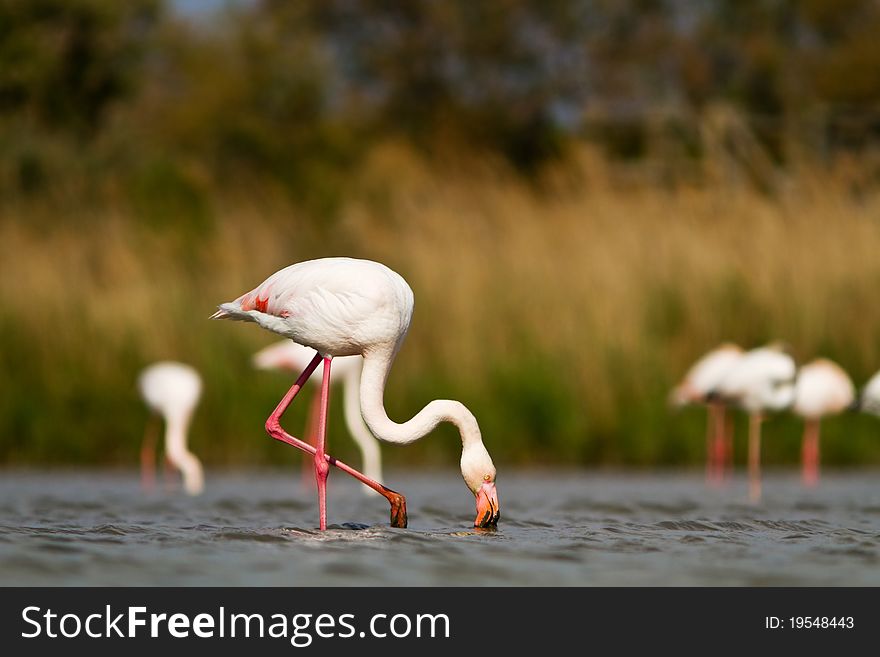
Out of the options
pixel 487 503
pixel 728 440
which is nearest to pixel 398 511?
pixel 487 503

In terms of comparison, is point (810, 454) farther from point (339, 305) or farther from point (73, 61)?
point (73, 61)

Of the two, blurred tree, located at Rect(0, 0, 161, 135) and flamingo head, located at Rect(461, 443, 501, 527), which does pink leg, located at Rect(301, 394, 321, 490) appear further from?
blurred tree, located at Rect(0, 0, 161, 135)

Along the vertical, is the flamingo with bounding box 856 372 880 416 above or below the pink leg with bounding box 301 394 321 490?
above

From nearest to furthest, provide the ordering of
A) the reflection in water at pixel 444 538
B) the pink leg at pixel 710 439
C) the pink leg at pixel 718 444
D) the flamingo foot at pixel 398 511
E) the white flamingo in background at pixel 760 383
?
1. the reflection in water at pixel 444 538
2. the flamingo foot at pixel 398 511
3. the white flamingo in background at pixel 760 383
4. the pink leg at pixel 718 444
5. the pink leg at pixel 710 439

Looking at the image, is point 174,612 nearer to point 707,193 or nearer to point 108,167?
point 707,193

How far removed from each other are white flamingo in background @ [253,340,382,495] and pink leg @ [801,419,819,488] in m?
2.76

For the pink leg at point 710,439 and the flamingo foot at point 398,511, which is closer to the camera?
the flamingo foot at point 398,511

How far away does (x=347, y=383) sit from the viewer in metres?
10.6

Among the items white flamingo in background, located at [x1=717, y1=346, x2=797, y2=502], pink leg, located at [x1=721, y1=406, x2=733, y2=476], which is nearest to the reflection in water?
white flamingo in background, located at [x1=717, y1=346, x2=797, y2=502]

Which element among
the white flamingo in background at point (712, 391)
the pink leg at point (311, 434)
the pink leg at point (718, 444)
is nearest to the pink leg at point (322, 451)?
the pink leg at point (311, 434)

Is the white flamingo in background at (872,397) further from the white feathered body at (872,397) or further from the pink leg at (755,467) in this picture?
the pink leg at (755,467)

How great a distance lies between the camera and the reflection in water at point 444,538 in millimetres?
5977

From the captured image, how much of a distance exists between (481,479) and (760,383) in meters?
3.57

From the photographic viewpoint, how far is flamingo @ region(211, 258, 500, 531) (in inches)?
286
